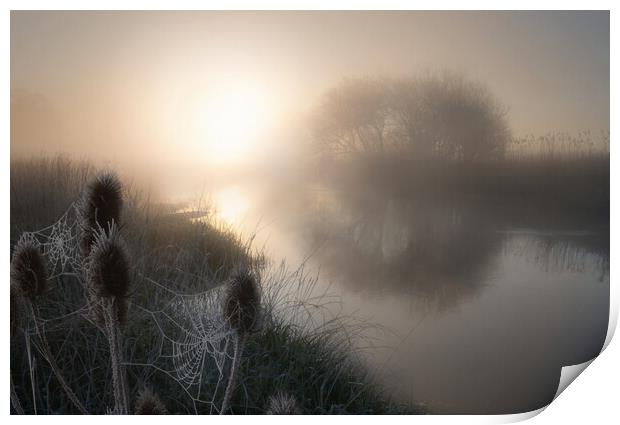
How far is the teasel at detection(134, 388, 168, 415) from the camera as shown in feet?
9.69

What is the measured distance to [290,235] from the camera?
3.10 meters

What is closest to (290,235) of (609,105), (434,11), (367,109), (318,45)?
(367,109)

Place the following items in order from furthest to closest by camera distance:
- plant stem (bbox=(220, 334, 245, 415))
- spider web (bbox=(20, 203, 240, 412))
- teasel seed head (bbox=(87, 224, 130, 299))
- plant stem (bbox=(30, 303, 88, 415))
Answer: spider web (bbox=(20, 203, 240, 412)) < plant stem (bbox=(30, 303, 88, 415)) < plant stem (bbox=(220, 334, 245, 415)) < teasel seed head (bbox=(87, 224, 130, 299))

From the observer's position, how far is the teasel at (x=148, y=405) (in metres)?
2.95

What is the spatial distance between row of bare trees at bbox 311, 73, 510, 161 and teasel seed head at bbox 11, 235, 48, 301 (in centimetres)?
136

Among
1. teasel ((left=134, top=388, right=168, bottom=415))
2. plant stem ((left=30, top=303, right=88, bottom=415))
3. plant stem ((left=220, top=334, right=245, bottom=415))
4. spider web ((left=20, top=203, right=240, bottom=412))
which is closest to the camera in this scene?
plant stem ((left=220, top=334, right=245, bottom=415))

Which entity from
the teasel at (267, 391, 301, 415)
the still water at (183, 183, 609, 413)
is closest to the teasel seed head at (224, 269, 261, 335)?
the still water at (183, 183, 609, 413)

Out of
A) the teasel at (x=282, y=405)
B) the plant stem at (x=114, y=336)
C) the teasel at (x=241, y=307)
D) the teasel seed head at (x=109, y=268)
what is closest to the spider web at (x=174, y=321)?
the teasel at (x=241, y=307)

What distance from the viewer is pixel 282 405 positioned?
3.03 meters

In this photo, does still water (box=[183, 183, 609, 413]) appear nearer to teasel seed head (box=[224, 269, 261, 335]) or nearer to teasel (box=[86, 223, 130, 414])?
teasel seed head (box=[224, 269, 261, 335])

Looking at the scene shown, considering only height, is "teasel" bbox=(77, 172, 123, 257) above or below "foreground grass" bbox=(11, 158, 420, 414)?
above
